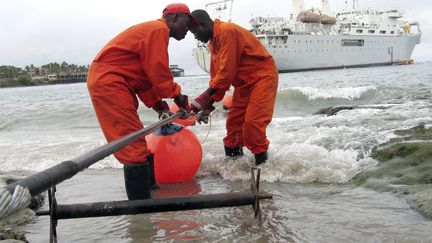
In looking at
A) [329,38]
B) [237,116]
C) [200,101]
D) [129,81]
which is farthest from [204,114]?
[329,38]

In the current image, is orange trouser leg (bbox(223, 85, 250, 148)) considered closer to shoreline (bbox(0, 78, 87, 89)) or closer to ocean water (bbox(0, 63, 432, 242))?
ocean water (bbox(0, 63, 432, 242))

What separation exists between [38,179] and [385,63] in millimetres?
75600

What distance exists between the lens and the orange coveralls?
11.5 ft

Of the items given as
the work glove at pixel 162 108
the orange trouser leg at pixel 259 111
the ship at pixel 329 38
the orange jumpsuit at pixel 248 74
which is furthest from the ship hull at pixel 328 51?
the work glove at pixel 162 108

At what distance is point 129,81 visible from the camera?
147 inches

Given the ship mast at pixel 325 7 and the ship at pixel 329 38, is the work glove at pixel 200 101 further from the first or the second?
the ship mast at pixel 325 7

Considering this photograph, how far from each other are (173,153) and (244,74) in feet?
3.88

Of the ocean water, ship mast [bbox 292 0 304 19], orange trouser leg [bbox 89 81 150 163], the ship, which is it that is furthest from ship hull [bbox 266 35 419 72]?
orange trouser leg [bbox 89 81 150 163]

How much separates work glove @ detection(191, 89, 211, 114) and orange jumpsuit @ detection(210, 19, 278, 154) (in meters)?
0.11

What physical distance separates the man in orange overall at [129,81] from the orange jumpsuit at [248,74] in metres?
1.08

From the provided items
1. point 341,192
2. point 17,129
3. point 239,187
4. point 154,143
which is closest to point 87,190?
point 154,143

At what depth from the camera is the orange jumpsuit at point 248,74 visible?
4688 mm

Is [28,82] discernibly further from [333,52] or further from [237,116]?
[237,116]

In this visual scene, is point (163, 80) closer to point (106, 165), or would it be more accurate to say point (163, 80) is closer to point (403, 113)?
point (106, 165)
